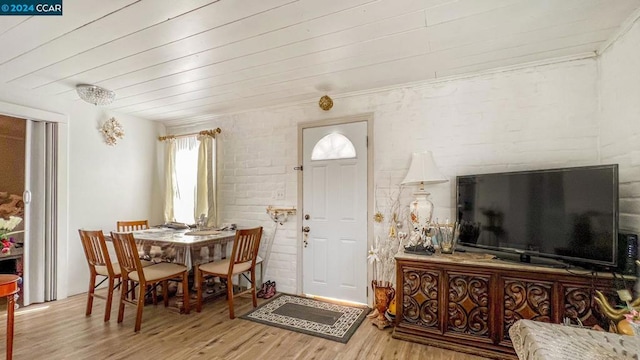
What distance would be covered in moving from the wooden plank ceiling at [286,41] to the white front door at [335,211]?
1.91 ft

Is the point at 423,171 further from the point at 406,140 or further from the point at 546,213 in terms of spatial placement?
the point at 546,213

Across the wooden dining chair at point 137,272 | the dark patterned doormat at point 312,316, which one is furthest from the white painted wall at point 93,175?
the dark patterned doormat at point 312,316

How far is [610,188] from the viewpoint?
182 cm

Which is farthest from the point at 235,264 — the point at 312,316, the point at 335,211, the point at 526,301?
the point at 526,301

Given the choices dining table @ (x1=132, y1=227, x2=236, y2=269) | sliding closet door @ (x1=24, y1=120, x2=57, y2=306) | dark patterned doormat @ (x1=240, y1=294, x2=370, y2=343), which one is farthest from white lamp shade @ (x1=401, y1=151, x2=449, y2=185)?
sliding closet door @ (x1=24, y1=120, x2=57, y2=306)

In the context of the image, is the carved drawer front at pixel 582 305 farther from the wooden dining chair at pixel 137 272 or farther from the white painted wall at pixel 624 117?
the wooden dining chair at pixel 137 272

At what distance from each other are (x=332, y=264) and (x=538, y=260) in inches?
74.1

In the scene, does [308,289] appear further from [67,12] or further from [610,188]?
[67,12]

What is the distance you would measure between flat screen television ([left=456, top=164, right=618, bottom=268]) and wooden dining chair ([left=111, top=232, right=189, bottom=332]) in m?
2.72

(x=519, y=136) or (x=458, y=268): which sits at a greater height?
(x=519, y=136)

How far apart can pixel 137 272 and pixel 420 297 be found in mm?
2485

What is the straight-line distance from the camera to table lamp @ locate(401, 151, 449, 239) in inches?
104

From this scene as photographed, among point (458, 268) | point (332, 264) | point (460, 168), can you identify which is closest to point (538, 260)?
point (458, 268)

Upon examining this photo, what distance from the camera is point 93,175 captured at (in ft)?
12.1
